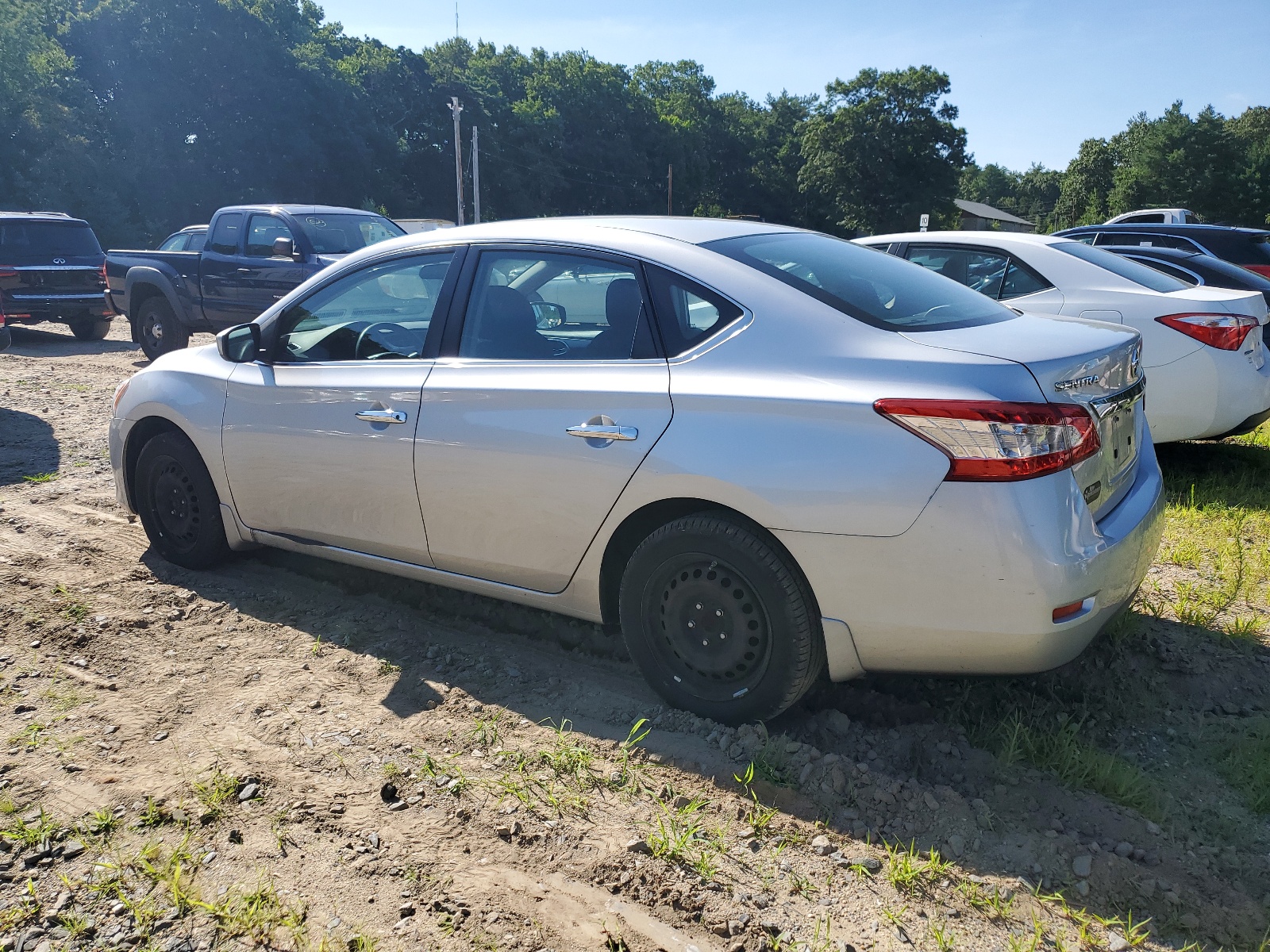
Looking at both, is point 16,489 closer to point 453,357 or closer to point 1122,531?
point 453,357

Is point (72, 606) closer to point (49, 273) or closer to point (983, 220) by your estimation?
point (49, 273)

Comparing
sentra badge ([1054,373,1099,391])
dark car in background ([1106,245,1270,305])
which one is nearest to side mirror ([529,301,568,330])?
sentra badge ([1054,373,1099,391])

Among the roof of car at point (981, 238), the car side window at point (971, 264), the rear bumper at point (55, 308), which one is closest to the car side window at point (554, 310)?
the roof of car at point (981, 238)

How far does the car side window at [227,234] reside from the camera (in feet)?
38.1

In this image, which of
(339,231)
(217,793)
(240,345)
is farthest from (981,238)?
(339,231)

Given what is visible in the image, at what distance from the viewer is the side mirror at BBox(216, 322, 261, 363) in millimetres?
4492

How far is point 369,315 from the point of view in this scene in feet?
13.9

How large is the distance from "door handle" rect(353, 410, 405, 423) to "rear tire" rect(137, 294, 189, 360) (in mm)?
9751

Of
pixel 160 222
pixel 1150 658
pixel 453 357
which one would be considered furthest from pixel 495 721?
pixel 160 222

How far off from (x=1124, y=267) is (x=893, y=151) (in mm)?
76469

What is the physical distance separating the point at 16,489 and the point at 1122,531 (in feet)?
21.2

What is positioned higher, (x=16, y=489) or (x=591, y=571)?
(x=591, y=571)

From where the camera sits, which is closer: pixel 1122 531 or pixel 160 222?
pixel 1122 531

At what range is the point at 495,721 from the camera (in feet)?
11.3
